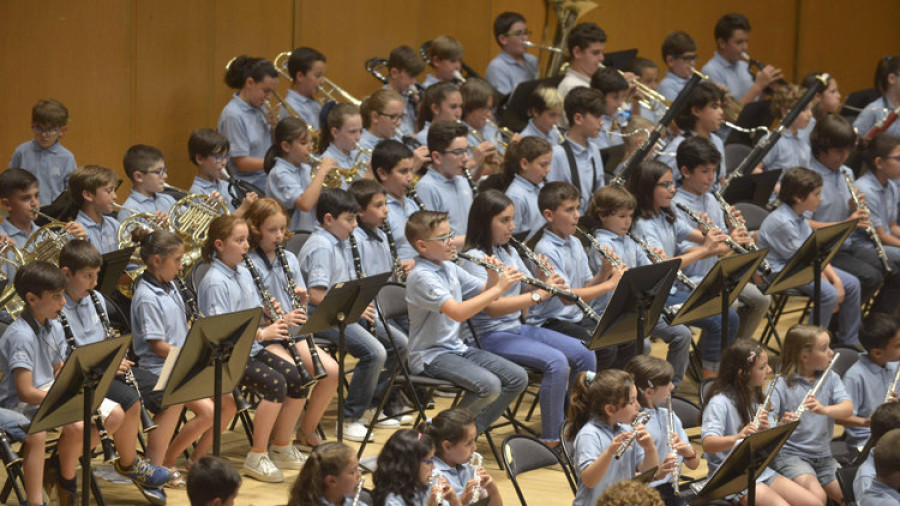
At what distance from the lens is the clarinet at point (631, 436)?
4.54 metres

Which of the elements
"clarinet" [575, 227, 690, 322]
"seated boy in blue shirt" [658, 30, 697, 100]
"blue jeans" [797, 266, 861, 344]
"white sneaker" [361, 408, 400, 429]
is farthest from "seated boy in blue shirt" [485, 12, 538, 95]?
"white sneaker" [361, 408, 400, 429]

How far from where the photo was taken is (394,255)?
21.5 ft

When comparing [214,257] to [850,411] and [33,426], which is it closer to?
[33,426]

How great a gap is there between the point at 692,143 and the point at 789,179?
0.60m

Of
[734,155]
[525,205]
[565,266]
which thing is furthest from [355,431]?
[734,155]

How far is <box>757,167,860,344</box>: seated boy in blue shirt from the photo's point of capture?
7305mm

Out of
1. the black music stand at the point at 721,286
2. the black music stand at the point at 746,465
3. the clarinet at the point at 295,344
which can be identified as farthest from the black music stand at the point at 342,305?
the black music stand at the point at 746,465

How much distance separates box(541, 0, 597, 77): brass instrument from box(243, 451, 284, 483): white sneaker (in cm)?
472

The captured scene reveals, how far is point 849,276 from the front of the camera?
7566 millimetres

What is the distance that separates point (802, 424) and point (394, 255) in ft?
6.99

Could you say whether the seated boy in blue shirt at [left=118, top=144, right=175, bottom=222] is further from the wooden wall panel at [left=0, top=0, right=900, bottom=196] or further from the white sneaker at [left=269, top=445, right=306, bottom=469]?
the white sneaker at [left=269, top=445, right=306, bottom=469]

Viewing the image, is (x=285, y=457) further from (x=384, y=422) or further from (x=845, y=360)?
(x=845, y=360)

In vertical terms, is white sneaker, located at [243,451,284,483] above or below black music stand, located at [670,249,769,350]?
below

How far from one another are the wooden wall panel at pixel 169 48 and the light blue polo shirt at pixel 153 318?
233 cm
